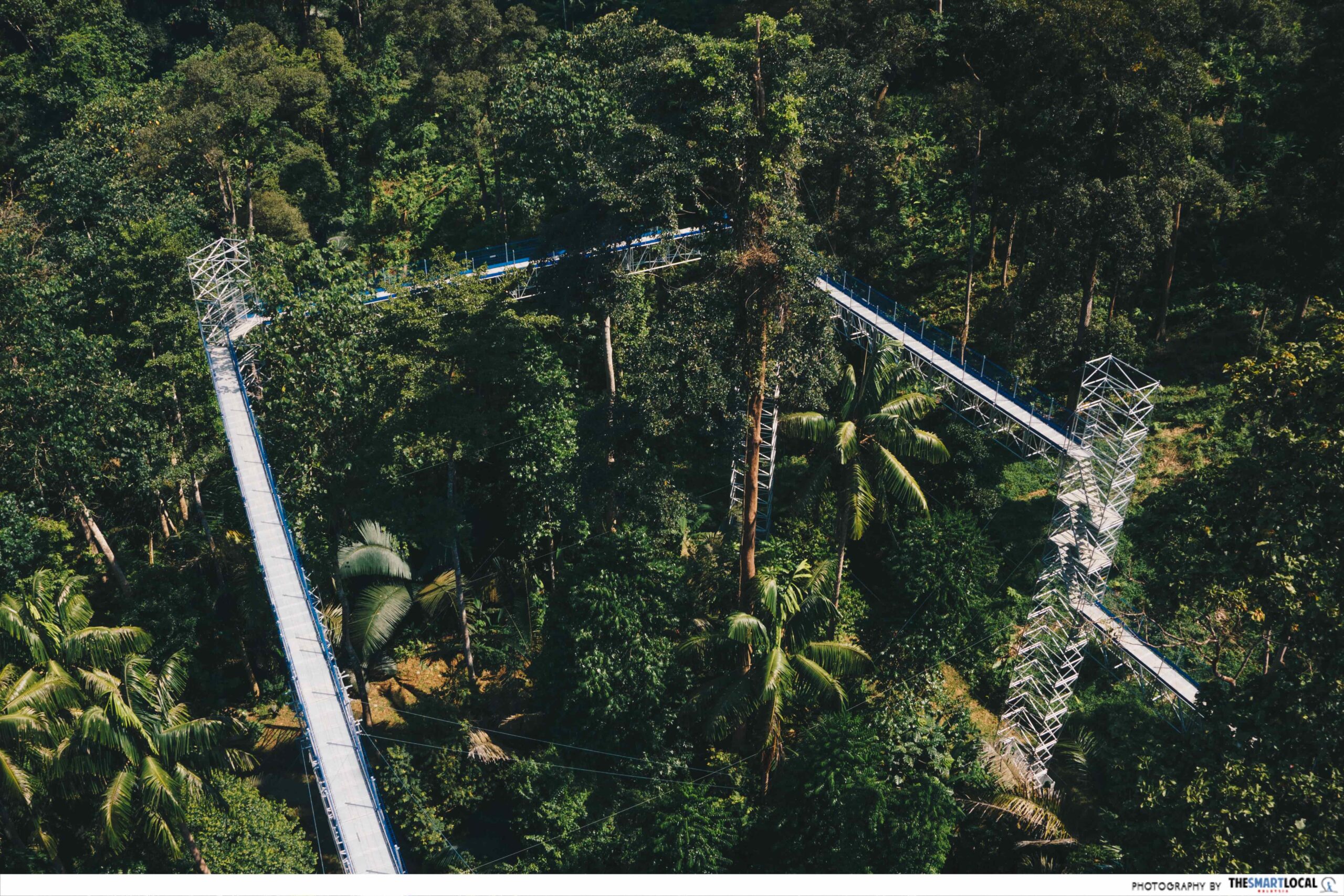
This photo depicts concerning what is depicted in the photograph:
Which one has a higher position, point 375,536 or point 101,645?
point 101,645

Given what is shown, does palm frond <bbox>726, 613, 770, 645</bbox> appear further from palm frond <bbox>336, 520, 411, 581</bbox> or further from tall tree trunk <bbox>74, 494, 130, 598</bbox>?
tall tree trunk <bbox>74, 494, 130, 598</bbox>

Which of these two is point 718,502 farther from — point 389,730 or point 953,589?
point 389,730

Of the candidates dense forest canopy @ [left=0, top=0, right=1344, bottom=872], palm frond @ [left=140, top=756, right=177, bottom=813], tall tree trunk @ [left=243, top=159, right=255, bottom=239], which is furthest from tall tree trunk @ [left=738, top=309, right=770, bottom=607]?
tall tree trunk @ [left=243, top=159, right=255, bottom=239]

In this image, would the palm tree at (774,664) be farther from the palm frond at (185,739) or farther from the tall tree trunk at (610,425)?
the palm frond at (185,739)

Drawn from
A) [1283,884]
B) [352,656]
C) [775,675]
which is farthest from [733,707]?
[1283,884]

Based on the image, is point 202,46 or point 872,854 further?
point 202,46

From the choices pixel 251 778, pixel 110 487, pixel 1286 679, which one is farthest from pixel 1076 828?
pixel 110 487

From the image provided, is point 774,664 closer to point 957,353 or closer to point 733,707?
point 733,707
